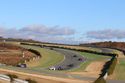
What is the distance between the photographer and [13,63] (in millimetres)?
107625

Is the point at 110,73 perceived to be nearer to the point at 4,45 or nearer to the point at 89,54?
the point at 89,54

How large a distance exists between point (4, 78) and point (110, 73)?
3156 centimetres

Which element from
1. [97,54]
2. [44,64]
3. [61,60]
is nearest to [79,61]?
[61,60]

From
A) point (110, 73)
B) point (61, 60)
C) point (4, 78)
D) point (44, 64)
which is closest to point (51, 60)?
point (61, 60)

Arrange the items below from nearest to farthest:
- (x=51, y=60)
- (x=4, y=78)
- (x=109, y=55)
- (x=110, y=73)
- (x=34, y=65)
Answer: (x=4, y=78) < (x=110, y=73) < (x=34, y=65) < (x=51, y=60) < (x=109, y=55)

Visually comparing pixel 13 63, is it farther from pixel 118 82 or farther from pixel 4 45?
pixel 4 45

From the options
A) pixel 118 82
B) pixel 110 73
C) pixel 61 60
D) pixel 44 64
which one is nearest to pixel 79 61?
pixel 61 60

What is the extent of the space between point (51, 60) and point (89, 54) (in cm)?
2966

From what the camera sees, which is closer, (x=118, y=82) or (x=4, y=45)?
(x=118, y=82)

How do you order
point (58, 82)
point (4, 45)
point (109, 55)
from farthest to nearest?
point (4, 45)
point (109, 55)
point (58, 82)

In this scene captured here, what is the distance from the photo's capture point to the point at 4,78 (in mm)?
44625

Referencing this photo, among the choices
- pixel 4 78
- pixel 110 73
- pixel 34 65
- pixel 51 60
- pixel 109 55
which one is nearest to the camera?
pixel 4 78

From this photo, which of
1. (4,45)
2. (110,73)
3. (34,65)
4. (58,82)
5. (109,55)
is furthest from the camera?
(4,45)

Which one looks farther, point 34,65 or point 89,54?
point 89,54
